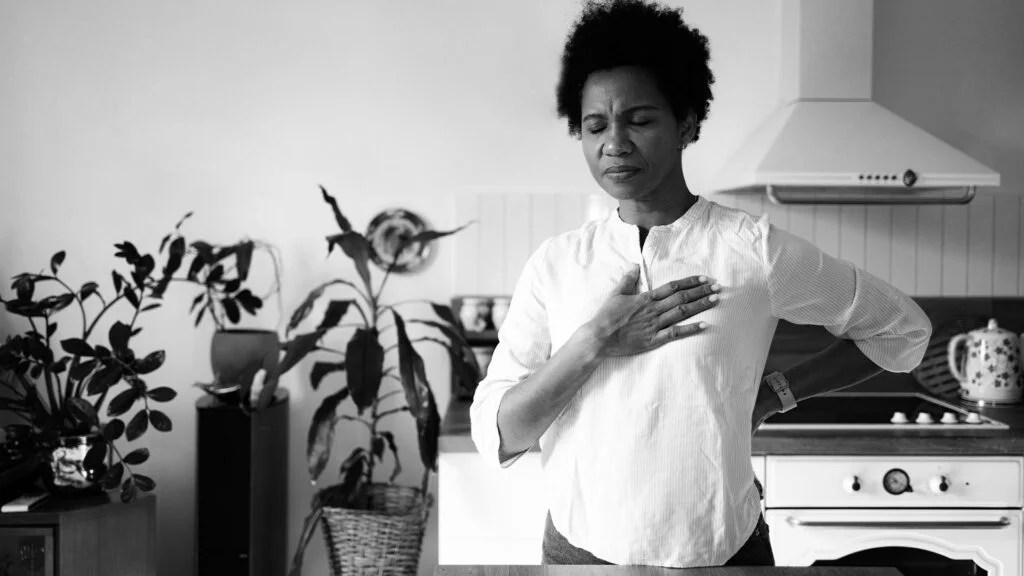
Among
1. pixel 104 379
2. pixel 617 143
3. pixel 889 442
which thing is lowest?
pixel 889 442

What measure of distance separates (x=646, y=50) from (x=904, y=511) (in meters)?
1.61

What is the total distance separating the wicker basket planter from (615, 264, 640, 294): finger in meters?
1.66

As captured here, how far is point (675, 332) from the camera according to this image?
1299 millimetres

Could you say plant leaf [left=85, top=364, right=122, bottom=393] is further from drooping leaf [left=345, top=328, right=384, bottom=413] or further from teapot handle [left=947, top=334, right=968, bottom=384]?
teapot handle [left=947, top=334, right=968, bottom=384]

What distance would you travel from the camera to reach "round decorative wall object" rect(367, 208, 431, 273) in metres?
3.23

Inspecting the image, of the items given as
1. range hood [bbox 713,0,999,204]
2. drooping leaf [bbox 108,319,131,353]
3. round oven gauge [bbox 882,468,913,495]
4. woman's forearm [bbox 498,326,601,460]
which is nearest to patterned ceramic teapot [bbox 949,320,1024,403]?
range hood [bbox 713,0,999,204]

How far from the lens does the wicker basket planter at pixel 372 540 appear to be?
2.84 metres

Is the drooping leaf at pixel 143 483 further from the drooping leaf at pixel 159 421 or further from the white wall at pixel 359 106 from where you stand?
the white wall at pixel 359 106

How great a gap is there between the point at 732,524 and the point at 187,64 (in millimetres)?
2530

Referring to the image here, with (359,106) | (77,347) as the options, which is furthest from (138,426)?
(359,106)

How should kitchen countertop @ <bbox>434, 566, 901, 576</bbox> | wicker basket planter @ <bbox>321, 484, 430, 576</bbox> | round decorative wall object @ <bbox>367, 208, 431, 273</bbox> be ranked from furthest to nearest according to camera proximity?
round decorative wall object @ <bbox>367, 208, 431, 273</bbox>, wicker basket planter @ <bbox>321, 484, 430, 576</bbox>, kitchen countertop @ <bbox>434, 566, 901, 576</bbox>

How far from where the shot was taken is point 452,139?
3.24 meters

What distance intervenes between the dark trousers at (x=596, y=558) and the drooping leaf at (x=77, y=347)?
1.84m

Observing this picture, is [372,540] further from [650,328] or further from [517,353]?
[650,328]
